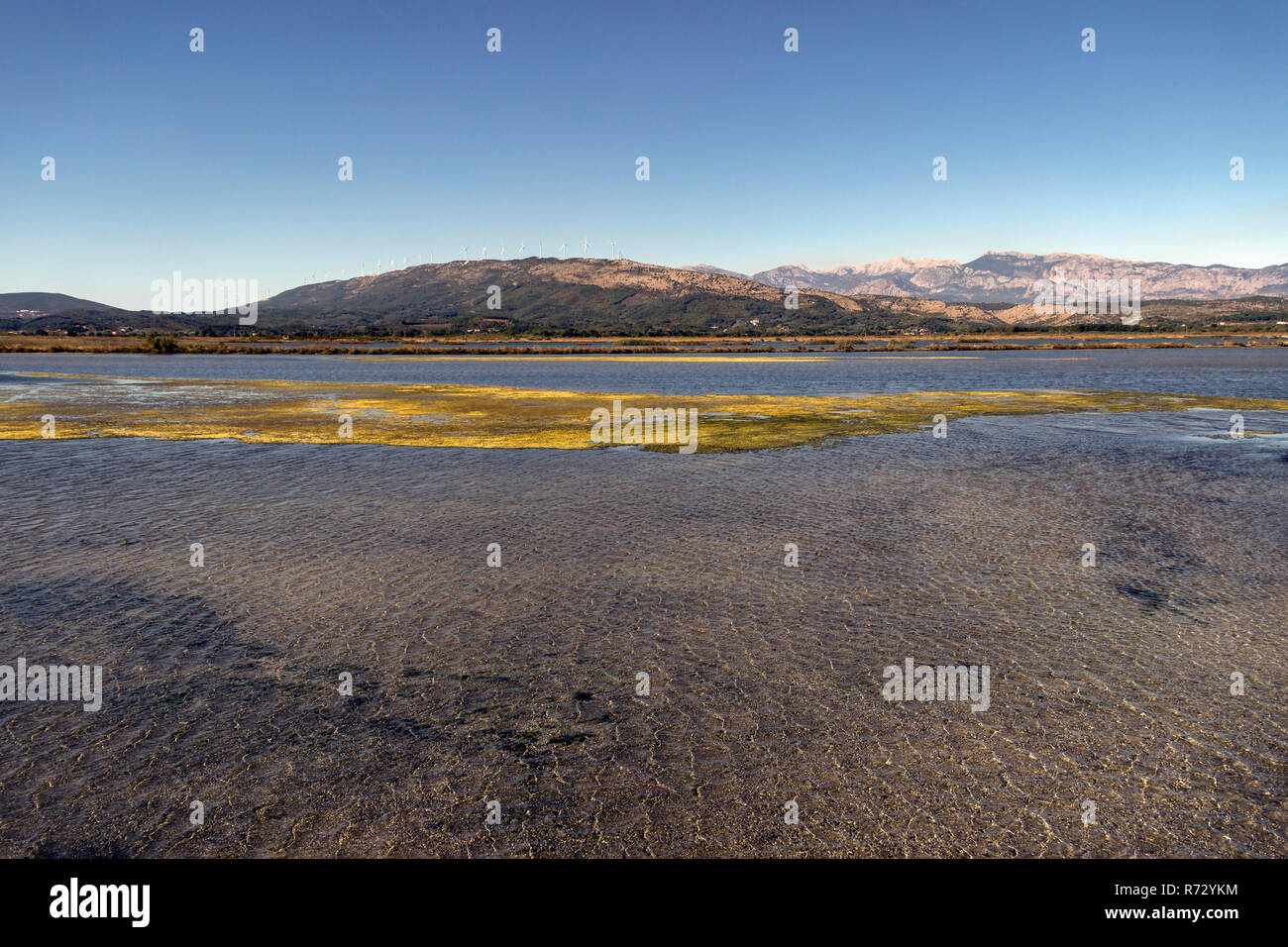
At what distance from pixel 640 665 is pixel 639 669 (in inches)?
5.7

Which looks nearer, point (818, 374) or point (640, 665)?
point (640, 665)

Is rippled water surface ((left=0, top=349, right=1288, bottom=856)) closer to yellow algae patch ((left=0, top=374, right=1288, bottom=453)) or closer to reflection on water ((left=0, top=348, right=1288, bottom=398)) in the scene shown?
yellow algae patch ((left=0, top=374, right=1288, bottom=453))

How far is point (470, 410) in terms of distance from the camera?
5075cm

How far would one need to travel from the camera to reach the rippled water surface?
26.0 feet

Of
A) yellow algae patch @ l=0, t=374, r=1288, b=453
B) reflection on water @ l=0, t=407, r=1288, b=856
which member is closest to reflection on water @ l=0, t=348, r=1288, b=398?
yellow algae patch @ l=0, t=374, r=1288, b=453

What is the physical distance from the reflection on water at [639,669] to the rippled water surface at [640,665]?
0.19 ft

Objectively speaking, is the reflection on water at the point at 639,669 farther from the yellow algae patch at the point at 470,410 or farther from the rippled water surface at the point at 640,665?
the yellow algae patch at the point at 470,410

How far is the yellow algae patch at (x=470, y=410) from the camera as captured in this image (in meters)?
37.8

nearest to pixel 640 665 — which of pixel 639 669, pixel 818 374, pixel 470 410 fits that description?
pixel 639 669

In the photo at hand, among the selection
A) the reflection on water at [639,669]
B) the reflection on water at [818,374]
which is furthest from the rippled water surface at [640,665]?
the reflection on water at [818,374]

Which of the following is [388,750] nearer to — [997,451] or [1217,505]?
[1217,505]

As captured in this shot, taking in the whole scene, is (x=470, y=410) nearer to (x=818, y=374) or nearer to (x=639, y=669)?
(x=639, y=669)

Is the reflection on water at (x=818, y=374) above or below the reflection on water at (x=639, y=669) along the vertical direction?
above
